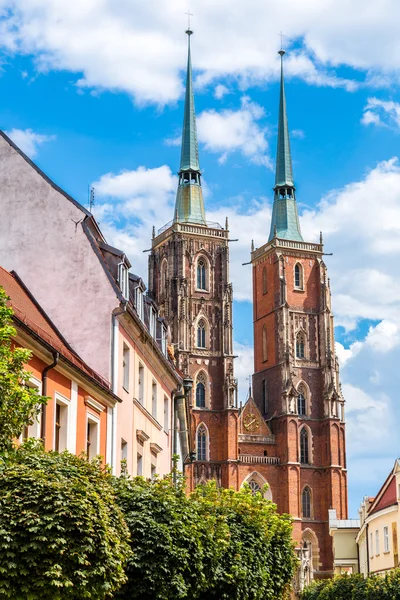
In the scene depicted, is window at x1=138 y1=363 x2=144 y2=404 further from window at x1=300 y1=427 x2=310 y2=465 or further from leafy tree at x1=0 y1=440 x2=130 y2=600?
window at x1=300 y1=427 x2=310 y2=465

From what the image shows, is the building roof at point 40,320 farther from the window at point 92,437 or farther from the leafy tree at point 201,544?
the leafy tree at point 201,544

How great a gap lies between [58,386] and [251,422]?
76959 millimetres

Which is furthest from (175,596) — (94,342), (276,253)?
(276,253)

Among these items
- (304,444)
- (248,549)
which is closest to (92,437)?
(248,549)

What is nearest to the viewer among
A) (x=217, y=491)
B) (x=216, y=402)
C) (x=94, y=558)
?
(x=94, y=558)

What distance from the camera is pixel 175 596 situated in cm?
2000

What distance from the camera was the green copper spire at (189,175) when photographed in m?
107

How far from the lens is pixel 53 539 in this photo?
14.8 m

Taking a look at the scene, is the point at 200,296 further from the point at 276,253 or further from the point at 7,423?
the point at 7,423

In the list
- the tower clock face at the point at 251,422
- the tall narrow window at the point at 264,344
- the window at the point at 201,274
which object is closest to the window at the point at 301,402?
the tower clock face at the point at 251,422

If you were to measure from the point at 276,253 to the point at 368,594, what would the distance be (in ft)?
210

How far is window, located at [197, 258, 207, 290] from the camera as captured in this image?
102 metres

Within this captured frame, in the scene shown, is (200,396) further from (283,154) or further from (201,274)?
(283,154)

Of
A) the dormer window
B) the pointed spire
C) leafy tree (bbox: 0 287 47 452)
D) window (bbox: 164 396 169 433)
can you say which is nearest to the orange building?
the dormer window
